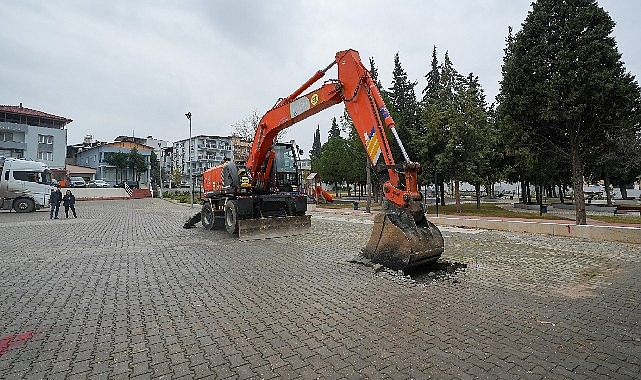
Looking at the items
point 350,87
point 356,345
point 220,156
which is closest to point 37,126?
point 220,156

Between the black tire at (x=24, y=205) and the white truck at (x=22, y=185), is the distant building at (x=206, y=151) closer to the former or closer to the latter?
the white truck at (x=22, y=185)

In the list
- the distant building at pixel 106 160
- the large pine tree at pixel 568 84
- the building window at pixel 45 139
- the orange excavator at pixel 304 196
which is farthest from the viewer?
the distant building at pixel 106 160

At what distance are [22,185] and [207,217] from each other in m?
17.4

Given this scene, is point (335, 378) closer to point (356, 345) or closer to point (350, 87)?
point (356, 345)

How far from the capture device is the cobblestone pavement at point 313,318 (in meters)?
3.31

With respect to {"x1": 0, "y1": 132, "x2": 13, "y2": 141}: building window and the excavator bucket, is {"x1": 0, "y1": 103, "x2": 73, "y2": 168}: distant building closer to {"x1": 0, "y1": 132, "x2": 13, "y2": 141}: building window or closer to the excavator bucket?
{"x1": 0, "y1": 132, "x2": 13, "y2": 141}: building window

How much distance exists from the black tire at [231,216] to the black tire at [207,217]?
209 cm

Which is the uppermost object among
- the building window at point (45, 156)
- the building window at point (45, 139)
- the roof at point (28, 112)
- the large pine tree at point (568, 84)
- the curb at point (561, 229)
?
the roof at point (28, 112)

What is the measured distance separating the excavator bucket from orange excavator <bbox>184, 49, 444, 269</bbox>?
0.02 meters

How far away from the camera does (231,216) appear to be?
42.0 feet

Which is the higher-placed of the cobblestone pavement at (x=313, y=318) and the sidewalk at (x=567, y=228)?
the sidewalk at (x=567, y=228)

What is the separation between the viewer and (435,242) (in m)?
6.96

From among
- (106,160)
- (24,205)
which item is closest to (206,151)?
(106,160)

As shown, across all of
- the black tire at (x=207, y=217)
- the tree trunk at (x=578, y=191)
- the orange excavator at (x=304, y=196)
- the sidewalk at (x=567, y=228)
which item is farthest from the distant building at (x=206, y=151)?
the tree trunk at (x=578, y=191)
